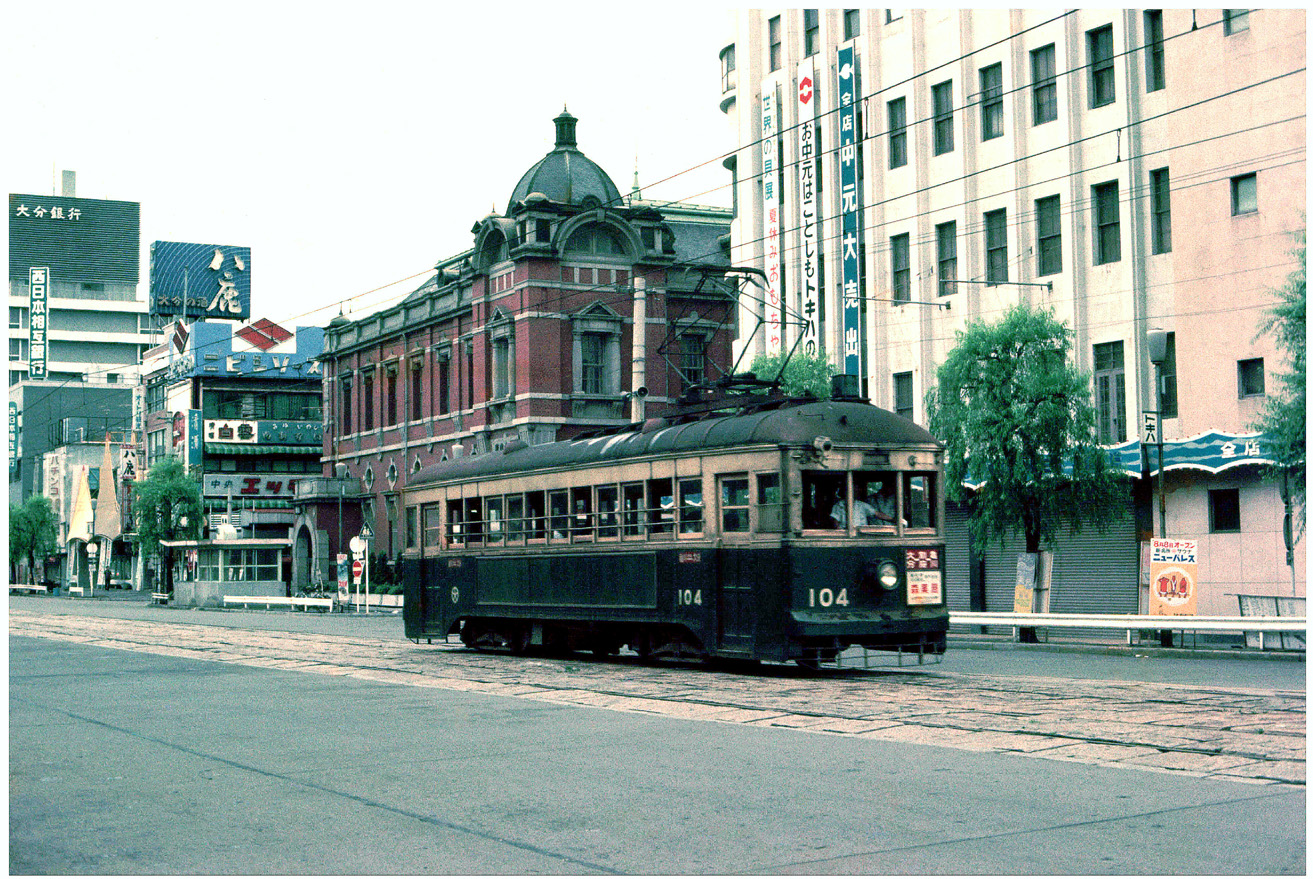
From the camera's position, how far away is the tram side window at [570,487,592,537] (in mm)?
20594

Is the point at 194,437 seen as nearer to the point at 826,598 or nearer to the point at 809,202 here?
the point at 809,202

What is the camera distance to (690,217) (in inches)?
2510

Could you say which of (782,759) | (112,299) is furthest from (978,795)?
(112,299)

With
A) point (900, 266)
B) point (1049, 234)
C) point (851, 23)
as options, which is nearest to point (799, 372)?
point (900, 266)

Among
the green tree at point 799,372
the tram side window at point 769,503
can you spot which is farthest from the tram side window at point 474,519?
the green tree at point 799,372

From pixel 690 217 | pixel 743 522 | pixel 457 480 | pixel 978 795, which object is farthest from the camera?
pixel 690 217

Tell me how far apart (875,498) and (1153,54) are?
726 inches

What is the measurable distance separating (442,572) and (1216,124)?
1709cm

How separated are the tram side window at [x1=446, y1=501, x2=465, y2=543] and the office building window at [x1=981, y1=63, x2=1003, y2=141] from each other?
17638mm

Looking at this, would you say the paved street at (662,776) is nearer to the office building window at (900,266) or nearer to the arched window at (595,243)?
the office building window at (900,266)

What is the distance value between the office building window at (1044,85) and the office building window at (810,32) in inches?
302

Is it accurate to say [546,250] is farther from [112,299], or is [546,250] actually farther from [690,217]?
[112,299]

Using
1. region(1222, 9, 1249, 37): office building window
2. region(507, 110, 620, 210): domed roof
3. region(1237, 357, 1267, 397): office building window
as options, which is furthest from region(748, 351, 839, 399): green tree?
region(507, 110, 620, 210): domed roof

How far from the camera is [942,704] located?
14.1 metres
